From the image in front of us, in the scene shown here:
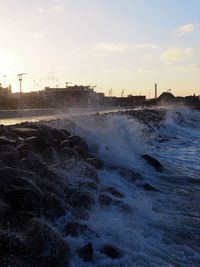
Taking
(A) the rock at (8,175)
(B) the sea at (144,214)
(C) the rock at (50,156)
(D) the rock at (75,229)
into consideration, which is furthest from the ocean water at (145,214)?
(A) the rock at (8,175)

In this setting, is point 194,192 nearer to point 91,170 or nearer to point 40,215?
point 91,170

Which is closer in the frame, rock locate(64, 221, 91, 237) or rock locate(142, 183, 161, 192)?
rock locate(64, 221, 91, 237)

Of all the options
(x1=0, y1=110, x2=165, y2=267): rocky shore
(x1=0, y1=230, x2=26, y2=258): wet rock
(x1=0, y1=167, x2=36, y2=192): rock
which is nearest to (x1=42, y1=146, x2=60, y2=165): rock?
(x1=0, y1=110, x2=165, y2=267): rocky shore

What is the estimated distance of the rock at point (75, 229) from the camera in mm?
7473

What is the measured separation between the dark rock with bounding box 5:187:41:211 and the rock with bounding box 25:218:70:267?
0.86 m

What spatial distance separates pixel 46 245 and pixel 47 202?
1.54 m

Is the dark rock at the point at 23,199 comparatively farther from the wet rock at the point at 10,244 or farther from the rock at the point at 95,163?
the rock at the point at 95,163

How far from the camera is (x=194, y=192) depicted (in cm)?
1199

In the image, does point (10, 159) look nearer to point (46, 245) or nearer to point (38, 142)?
point (38, 142)

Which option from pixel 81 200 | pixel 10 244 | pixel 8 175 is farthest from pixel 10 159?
pixel 10 244

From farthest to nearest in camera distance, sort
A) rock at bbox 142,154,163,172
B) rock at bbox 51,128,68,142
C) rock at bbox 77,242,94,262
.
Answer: rock at bbox 142,154,163,172
rock at bbox 51,128,68,142
rock at bbox 77,242,94,262

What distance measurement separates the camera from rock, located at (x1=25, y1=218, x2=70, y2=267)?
6324mm

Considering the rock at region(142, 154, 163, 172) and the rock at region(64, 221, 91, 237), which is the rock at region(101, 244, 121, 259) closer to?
the rock at region(64, 221, 91, 237)

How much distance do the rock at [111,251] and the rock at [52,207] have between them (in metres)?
1.12
